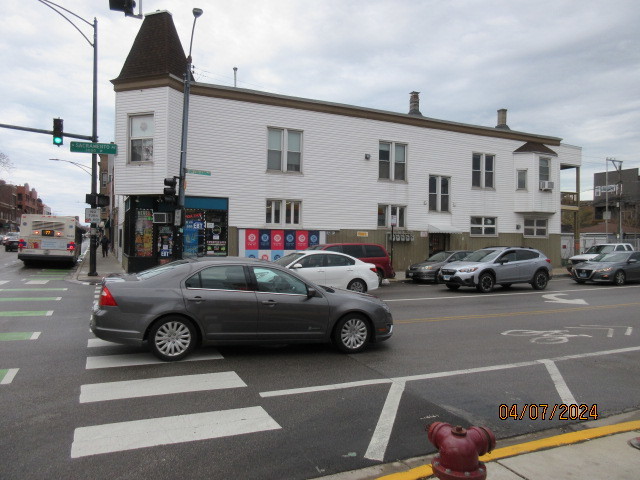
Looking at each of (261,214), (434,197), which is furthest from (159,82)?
(434,197)

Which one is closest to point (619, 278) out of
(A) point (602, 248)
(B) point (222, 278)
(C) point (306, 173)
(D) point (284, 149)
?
(A) point (602, 248)

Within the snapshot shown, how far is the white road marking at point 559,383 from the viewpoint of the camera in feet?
17.8

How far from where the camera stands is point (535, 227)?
28.1m

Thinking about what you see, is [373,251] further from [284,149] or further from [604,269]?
[604,269]

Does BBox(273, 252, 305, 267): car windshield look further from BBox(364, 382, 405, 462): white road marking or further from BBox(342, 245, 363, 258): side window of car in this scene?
BBox(364, 382, 405, 462): white road marking

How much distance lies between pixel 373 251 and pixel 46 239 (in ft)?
51.5

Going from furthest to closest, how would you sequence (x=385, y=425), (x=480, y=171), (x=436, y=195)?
(x=480, y=171), (x=436, y=195), (x=385, y=425)

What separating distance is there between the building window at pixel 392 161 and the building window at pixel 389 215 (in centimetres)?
146

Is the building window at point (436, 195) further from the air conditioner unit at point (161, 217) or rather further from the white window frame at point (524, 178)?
the air conditioner unit at point (161, 217)

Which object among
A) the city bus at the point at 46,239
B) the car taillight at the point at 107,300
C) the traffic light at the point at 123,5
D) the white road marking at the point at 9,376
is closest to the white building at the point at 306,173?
the city bus at the point at 46,239

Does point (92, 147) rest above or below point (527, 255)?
above

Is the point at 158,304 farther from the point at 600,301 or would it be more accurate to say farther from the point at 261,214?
the point at 261,214

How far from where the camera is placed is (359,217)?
23.0 meters

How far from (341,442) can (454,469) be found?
74.2 inches
